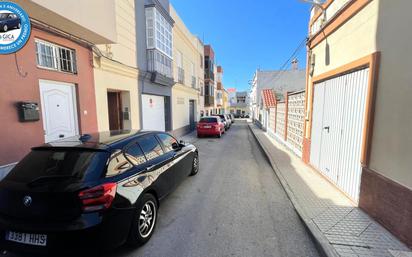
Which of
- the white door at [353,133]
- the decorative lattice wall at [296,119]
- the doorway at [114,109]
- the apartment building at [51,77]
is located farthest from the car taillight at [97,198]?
the decorative lattice wall at [296,119]

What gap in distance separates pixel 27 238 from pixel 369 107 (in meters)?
5.04

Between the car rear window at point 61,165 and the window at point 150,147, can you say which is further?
the window at point 150,147

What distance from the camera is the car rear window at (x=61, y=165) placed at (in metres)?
2.36

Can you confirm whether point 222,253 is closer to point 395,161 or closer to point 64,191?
point 64,191

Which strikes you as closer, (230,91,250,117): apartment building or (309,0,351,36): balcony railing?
(309,0,351,36): balcony railing

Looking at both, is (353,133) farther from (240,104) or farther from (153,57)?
(240,104)

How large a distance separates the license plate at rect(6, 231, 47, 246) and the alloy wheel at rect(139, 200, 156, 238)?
1.06 meters

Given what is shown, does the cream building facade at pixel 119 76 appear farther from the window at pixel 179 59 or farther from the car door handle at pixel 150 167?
the window at pixel 179 59

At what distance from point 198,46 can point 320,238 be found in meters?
19.2

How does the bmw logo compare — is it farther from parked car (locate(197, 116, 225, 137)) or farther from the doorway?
parked car (locate(197, 116, 225, 137))

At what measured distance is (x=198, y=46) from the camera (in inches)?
757

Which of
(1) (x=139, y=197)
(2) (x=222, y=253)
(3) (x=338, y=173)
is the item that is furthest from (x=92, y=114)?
(3) (x=338, y=173)

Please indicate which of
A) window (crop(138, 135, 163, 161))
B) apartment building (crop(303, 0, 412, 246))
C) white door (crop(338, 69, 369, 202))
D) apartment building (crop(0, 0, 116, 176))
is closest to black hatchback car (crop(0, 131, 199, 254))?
window (crop(138, 135, 163, 161))

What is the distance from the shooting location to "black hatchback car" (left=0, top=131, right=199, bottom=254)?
7.01 ft
